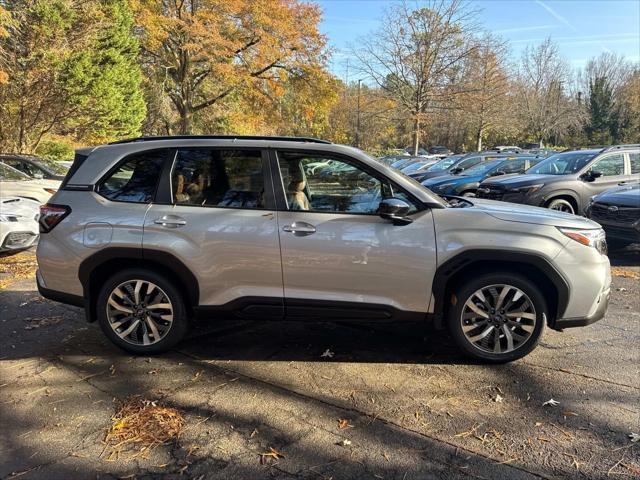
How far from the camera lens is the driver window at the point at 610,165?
10.0m

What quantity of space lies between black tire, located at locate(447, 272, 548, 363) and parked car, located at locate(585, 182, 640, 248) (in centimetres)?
494

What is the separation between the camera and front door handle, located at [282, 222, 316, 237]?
3.81 metres

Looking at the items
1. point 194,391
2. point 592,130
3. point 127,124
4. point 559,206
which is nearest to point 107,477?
point 194,391

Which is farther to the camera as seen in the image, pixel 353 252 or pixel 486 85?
pixel 486 85

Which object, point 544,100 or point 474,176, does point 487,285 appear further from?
point 544,100

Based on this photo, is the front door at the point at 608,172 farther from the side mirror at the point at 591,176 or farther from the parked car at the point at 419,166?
the parked car at the point at 419,166

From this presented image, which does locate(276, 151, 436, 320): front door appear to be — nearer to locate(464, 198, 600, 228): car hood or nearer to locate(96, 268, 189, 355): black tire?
locate(464, 198, 600, 228): car hood

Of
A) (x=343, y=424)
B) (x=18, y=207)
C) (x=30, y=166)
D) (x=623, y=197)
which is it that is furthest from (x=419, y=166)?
(x=343, y=424)

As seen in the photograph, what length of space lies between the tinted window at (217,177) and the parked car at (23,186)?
5.83 m

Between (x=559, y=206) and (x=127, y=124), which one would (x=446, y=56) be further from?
(x=559, y=206)

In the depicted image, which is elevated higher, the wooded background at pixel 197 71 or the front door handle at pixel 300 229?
Answer: the wooded background at pixel 197 71

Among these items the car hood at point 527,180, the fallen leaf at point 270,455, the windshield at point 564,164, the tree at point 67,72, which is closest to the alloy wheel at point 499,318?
the fallen leaf at point 270,455

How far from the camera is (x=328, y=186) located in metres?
4.01

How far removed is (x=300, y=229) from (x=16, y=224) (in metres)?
5.81
